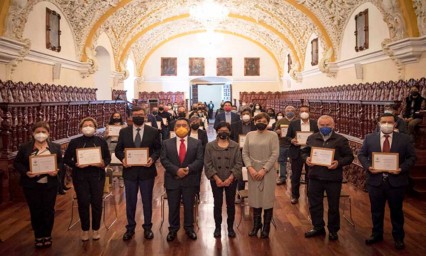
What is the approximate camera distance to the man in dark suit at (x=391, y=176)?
475 cm

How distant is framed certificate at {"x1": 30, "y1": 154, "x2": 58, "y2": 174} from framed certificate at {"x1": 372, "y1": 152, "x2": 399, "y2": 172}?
379 centimetres

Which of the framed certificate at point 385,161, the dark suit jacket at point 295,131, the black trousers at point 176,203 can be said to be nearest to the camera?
the framed certificate at point 385,161

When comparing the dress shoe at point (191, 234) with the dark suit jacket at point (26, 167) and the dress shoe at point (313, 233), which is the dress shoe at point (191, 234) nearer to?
the dress shoe at point (313, 233)

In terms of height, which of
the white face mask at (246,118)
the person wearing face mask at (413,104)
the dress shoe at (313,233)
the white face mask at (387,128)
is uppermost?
the person wearing face mask at (413,104)

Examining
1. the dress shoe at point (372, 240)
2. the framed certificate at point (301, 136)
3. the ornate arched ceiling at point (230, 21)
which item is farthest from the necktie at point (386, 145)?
the ornate arched ceiling at point (230, 21)

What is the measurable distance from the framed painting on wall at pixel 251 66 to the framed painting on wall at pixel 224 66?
45.3 inches

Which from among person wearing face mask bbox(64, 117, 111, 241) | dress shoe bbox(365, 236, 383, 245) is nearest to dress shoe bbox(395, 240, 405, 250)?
dress shoe bbox(365, 236, 383, 245)

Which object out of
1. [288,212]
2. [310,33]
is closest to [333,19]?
[310,33]

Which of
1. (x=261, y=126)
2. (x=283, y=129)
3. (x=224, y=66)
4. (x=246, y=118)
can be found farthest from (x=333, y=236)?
(x=224, y=66)

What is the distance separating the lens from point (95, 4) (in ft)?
50.9

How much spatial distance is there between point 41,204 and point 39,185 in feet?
0.77

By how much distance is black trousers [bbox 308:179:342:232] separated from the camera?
5176 millimetres

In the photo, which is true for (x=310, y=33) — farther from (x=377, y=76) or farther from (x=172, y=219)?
(x=172, y=219)

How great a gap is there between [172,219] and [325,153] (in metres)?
2.11
